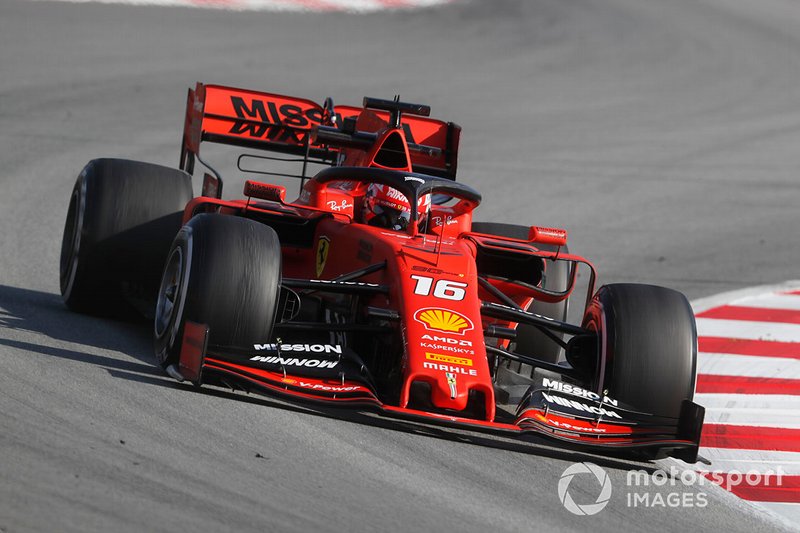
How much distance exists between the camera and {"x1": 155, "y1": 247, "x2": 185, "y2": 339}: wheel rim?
20.2 ft

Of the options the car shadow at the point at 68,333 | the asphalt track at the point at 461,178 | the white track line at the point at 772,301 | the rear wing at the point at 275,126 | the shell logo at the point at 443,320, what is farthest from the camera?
the white track line at the point at 772,301

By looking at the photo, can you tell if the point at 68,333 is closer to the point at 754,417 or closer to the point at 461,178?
the point at 754,417

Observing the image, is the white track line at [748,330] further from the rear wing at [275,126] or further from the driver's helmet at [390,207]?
the driver's helmet at [390,207]

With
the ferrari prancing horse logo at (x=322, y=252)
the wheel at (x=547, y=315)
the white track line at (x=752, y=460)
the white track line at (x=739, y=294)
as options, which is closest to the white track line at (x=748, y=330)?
the white track line at (x=739, y=294)

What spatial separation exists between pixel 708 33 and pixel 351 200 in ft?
60.4

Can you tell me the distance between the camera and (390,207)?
724cm

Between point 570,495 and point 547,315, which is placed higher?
point 547,315

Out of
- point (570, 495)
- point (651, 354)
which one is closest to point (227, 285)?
point (570, 495)

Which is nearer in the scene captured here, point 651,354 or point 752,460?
point 651,354

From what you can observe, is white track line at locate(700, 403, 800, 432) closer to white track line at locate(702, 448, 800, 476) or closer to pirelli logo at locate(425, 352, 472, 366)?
white track line at locate(702, 448, 800, 476)

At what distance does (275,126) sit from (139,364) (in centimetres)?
358

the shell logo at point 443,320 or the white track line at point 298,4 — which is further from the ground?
the white track line at point 298,4

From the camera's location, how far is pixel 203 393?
5.85 meters

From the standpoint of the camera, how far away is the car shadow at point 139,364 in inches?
229
